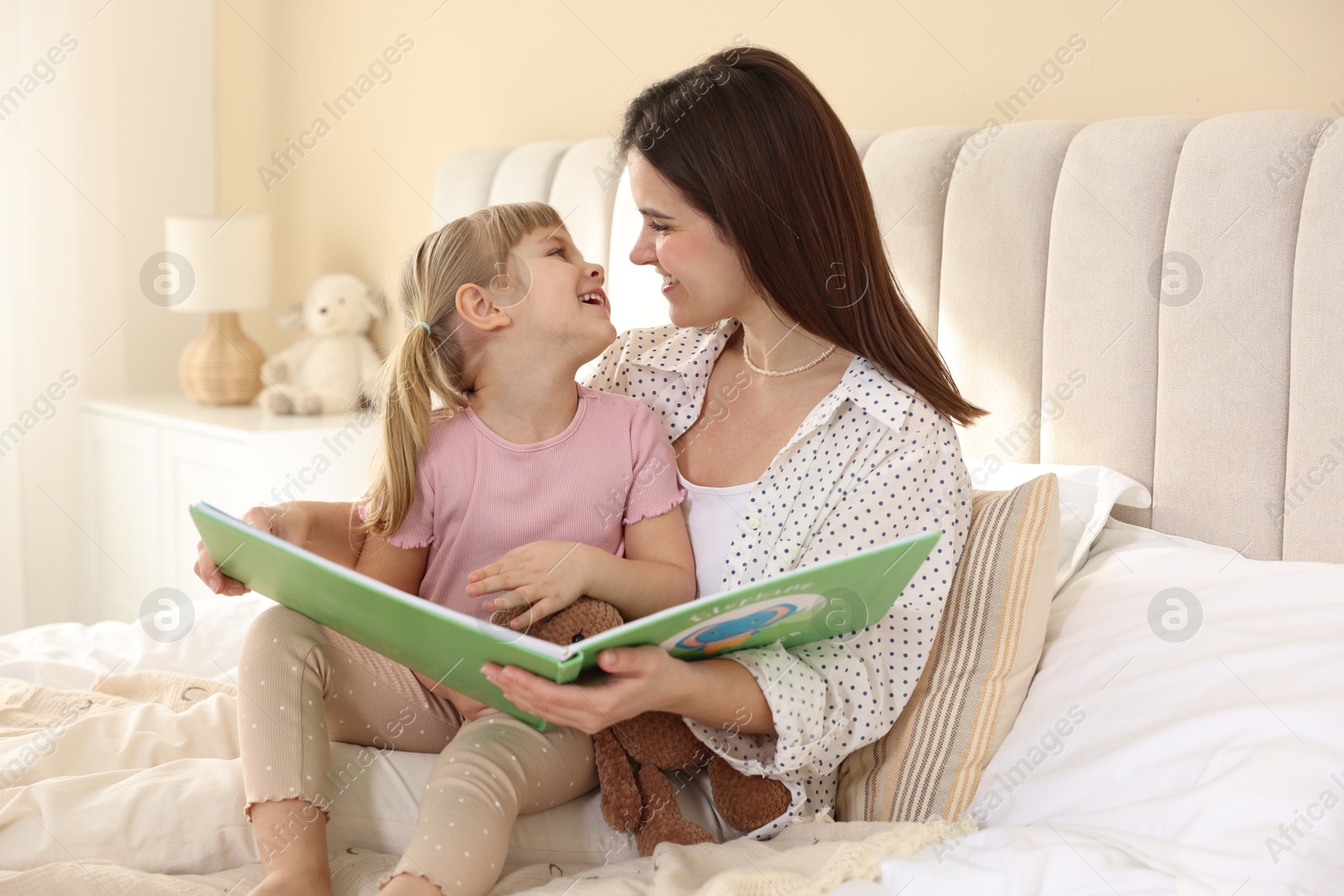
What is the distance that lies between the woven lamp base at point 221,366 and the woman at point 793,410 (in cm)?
194

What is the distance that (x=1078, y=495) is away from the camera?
4.89ft

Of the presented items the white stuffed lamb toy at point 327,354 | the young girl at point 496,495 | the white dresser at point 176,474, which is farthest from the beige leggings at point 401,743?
the white stuffed lamb toy at point 327,354

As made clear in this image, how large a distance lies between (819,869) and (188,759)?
2.09 ft

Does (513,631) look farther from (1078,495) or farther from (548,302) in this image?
(1078,495)

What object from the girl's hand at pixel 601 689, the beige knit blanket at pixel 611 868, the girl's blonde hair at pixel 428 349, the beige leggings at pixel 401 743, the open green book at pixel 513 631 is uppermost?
the girl's blonde hair at pixel 428 349

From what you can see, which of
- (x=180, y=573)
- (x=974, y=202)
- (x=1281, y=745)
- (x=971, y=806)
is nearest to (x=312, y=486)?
(x=180, y=573)

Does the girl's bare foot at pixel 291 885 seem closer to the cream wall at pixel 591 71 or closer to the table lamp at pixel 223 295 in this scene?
the cream wall at pixel 591 71

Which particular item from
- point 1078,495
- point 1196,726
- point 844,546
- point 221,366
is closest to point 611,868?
point 844,546

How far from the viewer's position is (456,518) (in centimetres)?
129

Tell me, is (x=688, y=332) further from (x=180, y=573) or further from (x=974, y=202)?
(x=180, y=573)

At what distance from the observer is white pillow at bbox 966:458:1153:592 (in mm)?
1437

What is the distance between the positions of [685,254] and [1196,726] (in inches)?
28.1

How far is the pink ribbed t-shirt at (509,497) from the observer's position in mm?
1273

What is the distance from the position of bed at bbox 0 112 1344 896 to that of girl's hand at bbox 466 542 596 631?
0.22 m
